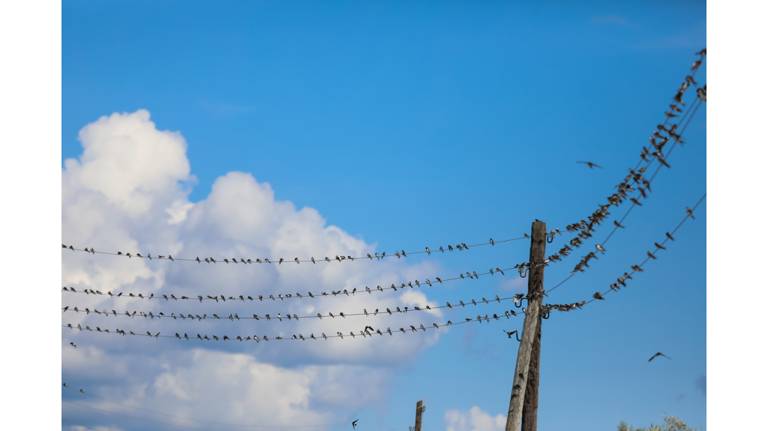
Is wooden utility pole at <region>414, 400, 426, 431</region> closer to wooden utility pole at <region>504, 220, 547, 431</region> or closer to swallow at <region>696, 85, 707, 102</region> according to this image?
wooden utility pole at <region>504, 220, 547, 431</region>

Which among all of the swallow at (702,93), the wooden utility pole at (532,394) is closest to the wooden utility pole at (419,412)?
the wooden utility pole at (532,394)

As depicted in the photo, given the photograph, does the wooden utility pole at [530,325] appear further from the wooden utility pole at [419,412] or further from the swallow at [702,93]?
the wooden utility pole at [419,412]

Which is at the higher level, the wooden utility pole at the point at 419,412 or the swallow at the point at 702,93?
the swallow at the point at 702,93

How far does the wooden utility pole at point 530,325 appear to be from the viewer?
1681 centimetres

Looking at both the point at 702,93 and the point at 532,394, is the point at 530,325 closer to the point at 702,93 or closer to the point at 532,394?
the point at 532,394

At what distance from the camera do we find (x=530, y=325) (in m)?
17.2

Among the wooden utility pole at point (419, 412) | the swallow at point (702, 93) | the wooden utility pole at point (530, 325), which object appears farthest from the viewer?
the wooden utility pole at point (419, 412)

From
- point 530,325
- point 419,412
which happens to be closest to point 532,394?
point 530,325

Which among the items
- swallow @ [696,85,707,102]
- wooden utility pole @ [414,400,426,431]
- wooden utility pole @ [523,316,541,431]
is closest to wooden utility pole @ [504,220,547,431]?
wooden utility pole @ [523,316,541,431]

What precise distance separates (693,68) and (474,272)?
31.0 ft
